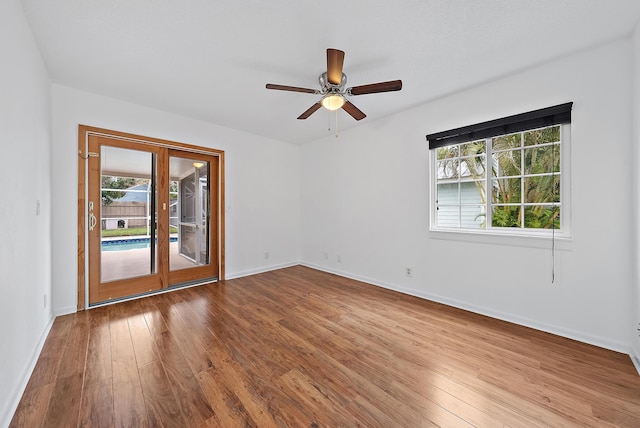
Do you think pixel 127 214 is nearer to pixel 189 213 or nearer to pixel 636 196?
pixel 189 213

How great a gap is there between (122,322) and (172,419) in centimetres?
173

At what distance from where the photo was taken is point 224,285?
3838mm

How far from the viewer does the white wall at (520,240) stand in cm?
208

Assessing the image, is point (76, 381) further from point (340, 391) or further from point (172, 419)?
point (340, 391)

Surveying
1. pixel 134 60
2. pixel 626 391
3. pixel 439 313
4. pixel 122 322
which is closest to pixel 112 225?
pixel 122 322

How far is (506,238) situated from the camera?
2625mm

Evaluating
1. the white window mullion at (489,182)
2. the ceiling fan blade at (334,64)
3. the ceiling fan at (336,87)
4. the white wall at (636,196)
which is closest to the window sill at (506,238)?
the white window mullion at (489,182)

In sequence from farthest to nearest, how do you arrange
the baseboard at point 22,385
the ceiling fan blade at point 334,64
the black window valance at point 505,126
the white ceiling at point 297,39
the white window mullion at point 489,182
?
the white window mullion at point 489,182, the black window valance at point 505,126, the ceiling fan blade at point 334,64, the white ceiling at point 297,39, the baseboard at point 22,385

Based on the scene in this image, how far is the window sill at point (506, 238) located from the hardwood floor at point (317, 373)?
838 millimetres

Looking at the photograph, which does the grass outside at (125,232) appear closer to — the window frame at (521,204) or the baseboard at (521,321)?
the baseboard at (521,321)

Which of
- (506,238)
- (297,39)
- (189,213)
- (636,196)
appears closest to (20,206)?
(189,213)

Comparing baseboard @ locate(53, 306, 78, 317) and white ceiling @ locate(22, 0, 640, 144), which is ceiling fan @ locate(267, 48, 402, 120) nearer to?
white ceiling @ locate(22, 0, 640, 144)

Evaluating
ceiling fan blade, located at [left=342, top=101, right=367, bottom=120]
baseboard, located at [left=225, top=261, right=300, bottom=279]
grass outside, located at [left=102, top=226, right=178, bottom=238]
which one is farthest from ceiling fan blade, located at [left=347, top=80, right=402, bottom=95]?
baseboard, located at [left=225, top=261, right=300, bottom=279]

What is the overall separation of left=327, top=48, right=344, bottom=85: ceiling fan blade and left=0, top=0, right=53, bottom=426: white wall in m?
1.97
